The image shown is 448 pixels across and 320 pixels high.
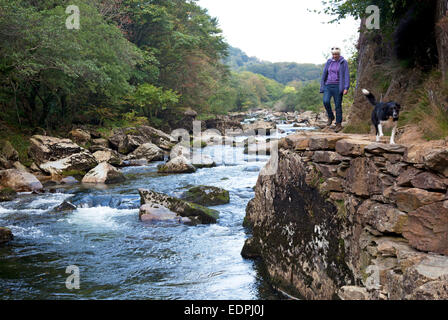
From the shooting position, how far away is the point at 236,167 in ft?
59.7

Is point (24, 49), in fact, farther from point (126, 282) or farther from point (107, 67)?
point (126, 282)

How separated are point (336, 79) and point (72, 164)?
487 inches

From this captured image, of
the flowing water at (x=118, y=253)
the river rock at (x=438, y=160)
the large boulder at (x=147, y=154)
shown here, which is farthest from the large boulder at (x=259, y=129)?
the river rock at (x=438, y=160)

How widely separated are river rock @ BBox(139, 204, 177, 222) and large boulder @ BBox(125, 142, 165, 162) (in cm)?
1013

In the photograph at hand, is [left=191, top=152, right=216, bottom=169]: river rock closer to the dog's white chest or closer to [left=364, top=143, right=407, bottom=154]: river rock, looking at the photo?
the dog's white chest

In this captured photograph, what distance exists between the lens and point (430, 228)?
369 centimetres

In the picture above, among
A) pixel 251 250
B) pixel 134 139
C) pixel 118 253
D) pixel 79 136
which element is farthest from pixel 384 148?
pixel 79 136

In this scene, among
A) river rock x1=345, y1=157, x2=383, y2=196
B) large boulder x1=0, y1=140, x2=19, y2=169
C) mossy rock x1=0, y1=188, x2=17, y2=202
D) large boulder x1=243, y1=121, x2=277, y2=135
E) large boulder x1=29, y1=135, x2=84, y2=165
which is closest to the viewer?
river rock x1=345, y1=157, x2=383, y2=196

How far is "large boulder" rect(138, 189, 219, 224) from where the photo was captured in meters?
10.0

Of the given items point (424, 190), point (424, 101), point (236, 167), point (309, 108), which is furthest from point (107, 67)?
point (309, 108)

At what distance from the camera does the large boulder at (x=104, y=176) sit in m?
15.0

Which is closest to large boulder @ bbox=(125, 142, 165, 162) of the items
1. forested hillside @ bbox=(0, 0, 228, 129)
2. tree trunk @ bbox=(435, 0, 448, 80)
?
forested hillside @ bbox=(0, 0, 228, 129)

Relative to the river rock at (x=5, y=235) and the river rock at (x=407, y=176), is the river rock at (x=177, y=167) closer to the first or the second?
the river rock at (x=5, y=235)
